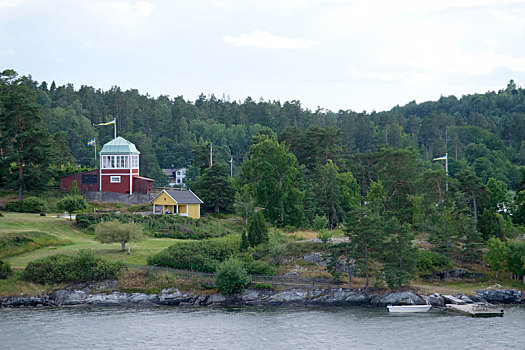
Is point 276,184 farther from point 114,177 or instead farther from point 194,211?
point 114,177

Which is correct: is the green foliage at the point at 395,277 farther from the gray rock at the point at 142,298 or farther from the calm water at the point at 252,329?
the gray rock at the point at 142,298

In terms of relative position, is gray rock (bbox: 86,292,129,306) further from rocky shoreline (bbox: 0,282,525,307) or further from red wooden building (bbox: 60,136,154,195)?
red wooden building (bbox: 60,136,154,195)

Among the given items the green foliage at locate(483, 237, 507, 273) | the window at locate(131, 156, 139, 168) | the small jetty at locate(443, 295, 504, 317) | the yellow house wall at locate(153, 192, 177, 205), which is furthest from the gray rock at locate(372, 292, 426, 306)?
Answer: the window at locate(131, 156, 139, 168)

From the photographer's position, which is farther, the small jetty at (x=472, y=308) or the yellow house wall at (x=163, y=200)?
the yellow house wall at (x=163, y=200)

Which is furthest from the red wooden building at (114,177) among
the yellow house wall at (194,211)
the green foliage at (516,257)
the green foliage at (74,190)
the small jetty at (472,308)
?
the green foliage at (516,257)

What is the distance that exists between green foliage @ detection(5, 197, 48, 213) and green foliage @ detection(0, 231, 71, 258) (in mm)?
12096

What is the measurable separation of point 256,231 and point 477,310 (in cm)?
1945

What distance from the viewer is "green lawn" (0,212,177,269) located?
2169 inches

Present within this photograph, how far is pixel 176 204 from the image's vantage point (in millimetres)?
73562

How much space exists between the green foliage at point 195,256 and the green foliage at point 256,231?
5.41ft

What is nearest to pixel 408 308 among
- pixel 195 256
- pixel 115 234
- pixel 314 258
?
pixel 314 258

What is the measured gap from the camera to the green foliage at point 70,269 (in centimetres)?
5081

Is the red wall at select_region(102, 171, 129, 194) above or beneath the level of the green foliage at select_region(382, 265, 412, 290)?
above

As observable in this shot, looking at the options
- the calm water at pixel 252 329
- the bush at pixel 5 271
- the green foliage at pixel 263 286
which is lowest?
the calm water at pixel 252 329
